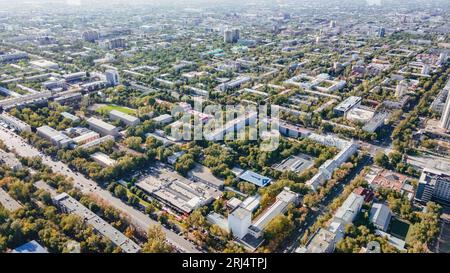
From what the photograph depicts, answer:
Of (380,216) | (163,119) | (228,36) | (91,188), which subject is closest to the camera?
(380,216)

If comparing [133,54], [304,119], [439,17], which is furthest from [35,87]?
[439,17]

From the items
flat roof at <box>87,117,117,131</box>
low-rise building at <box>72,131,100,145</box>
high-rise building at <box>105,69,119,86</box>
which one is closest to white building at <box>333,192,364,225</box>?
flat roof at <box>87,117,117,131</box>

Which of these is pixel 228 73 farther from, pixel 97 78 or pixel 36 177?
pixel 36 177

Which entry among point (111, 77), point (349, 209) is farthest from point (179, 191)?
point (111, 77)

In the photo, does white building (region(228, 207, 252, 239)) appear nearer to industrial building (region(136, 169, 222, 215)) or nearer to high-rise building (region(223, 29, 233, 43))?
industrial building (region(136, 169, 222, 215))

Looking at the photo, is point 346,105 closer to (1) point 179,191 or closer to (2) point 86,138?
(1) point 179,191

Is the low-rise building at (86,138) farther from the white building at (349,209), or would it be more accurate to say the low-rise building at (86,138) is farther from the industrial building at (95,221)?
the white building at (349,209)
